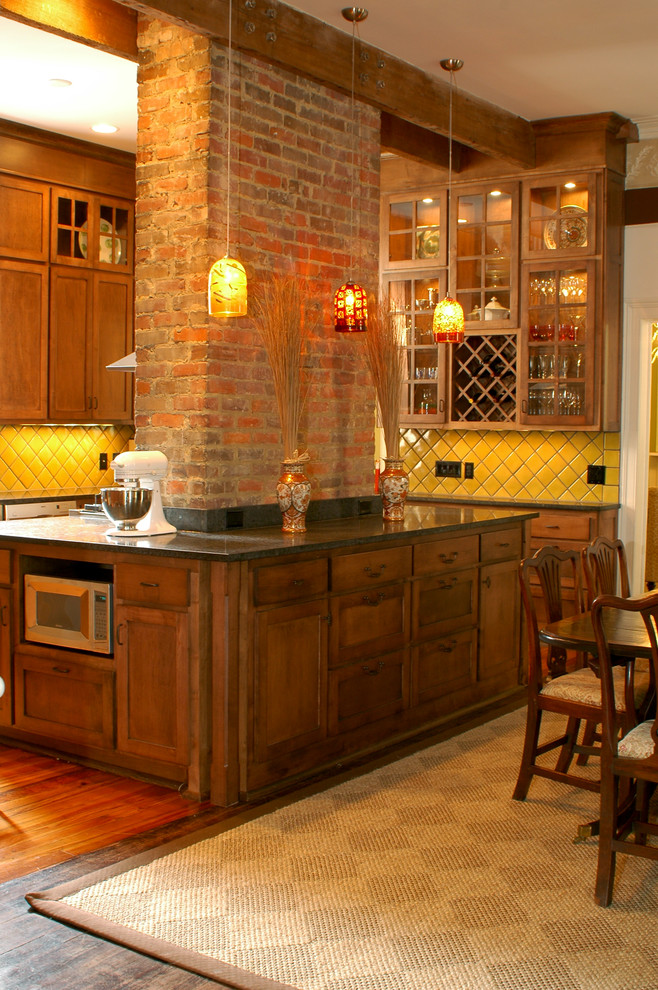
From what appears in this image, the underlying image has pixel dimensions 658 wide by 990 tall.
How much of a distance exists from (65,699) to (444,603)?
1.69m

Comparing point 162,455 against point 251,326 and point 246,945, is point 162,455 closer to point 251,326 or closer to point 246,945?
point 251,326

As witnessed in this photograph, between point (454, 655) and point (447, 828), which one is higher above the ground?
point (454, 655)

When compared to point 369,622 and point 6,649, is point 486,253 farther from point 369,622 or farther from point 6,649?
point 6,649

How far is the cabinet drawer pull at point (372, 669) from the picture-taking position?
13.3ft

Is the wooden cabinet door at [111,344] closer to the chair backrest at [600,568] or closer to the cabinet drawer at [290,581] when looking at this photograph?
the cabinet drawer at [290,581]

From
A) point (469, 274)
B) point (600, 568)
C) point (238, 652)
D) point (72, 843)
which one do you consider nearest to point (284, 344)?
point (238, 652)

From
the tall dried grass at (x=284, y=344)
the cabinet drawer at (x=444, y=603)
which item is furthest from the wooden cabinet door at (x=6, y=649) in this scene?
the cabinet drawer at (x=444, y=603)

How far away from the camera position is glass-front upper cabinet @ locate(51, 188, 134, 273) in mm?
6465

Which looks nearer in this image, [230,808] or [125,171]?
[230,808]

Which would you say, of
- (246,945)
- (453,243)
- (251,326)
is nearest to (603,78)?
(453,243)

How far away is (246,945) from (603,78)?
4549 mm

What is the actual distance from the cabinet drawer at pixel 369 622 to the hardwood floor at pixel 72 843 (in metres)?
0.43

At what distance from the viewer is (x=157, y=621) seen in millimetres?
3559

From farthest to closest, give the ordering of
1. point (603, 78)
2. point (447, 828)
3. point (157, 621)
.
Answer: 1. point (603, 78)
2. point (157, 621)
3. point (447, 828)
